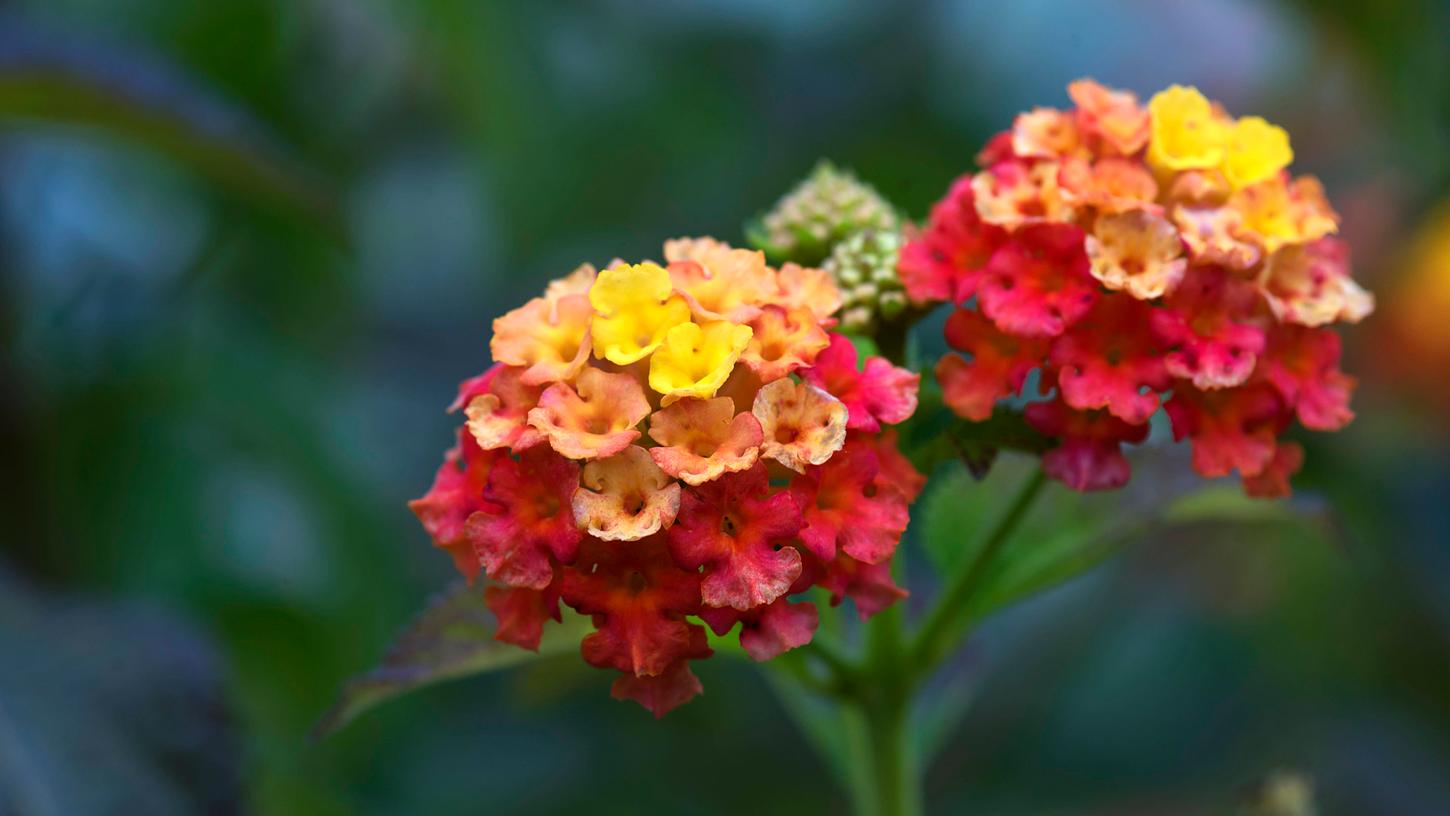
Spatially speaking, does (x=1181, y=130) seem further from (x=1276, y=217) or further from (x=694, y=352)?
(x=694, y=352)

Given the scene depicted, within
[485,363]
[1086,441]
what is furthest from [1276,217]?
[485,363]

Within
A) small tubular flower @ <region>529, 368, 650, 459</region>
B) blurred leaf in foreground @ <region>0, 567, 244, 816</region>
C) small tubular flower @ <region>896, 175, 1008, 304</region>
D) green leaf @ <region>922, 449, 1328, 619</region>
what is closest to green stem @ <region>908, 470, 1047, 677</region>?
green leaf @ <region>922, 449, 1328, 619</region>

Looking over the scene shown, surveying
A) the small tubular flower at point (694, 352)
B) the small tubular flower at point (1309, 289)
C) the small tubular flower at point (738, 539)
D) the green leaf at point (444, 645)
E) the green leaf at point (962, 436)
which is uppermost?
the small tubular flower at point (1309, 289)

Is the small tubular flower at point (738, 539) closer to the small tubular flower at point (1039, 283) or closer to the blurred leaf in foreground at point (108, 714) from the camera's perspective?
the small tubular flower at point (1039, 283)

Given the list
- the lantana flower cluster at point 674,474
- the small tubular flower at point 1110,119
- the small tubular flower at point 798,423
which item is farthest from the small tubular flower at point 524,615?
the small tubular flower at point 1110,119

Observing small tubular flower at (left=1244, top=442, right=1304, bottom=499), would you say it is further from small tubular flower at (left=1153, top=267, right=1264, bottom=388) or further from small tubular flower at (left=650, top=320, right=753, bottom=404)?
small tubular flower at (left=650, top=320, right=753, bottom=404)

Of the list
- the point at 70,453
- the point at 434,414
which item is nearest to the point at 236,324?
the point at 434,414
